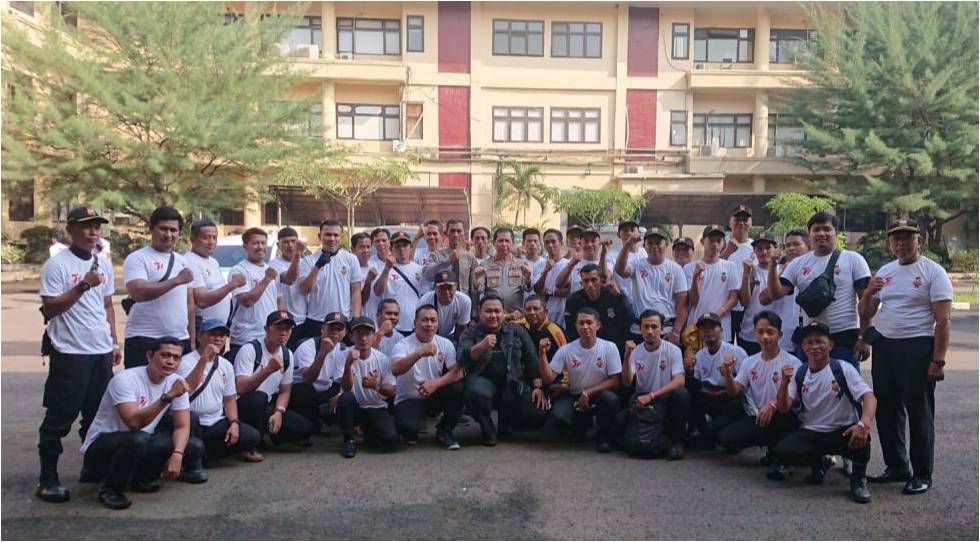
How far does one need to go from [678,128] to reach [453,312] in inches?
975

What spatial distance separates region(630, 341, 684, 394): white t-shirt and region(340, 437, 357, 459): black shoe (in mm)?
2415

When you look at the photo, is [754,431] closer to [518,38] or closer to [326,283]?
[326,283]

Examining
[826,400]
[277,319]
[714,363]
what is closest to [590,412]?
[714,363]

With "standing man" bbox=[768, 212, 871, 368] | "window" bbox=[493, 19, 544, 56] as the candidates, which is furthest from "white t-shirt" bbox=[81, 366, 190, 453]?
"window" bbox=[493, 19, 544, 56]

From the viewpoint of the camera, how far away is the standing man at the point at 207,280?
5.86 metres

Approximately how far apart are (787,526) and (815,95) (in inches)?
993

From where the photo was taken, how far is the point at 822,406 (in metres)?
5.36

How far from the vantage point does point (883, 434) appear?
17.8 ft

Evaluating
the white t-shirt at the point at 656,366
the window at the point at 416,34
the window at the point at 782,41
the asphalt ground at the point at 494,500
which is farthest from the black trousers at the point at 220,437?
the window at the point at 782,41

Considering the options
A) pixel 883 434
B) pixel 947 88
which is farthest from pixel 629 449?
pixel 947 88

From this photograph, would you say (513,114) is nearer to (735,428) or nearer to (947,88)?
(947,88)

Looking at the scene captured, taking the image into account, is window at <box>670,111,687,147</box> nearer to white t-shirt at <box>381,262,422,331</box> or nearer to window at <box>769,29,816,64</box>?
window at <box>769,29,816,64</box>

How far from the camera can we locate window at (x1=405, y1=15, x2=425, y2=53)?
94.9 ft

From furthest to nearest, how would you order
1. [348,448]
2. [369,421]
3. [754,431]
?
[369,421], [348,448], [754,431]
